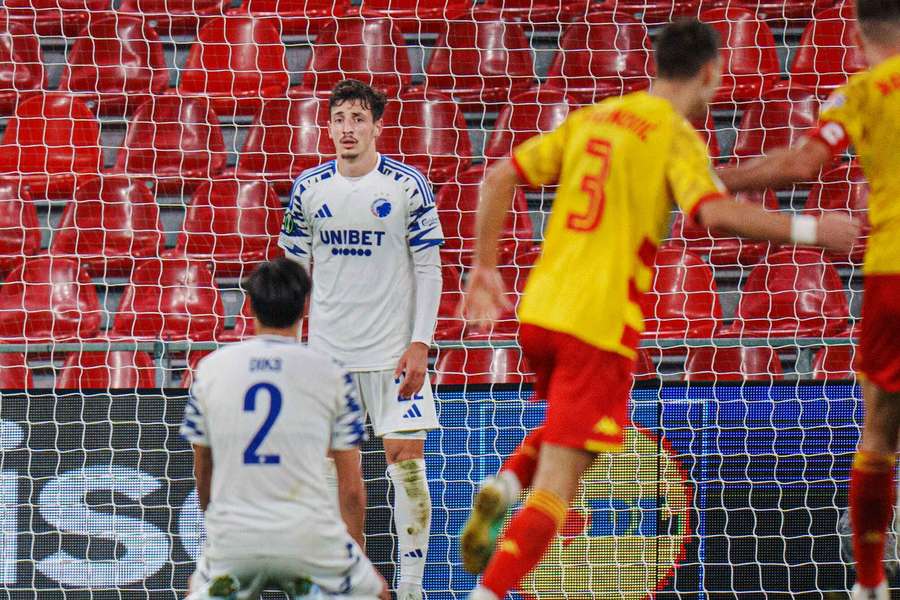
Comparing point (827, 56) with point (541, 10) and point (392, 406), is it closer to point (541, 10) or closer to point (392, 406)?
point (541, 10)

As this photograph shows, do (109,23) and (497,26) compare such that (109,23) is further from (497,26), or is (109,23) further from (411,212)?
(411,212)

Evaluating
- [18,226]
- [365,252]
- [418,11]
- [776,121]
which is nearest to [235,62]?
[418,11]

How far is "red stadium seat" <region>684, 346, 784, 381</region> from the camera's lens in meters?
5.65

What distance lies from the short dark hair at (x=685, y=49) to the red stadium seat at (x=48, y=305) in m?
3.68

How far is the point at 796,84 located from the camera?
6590 mm

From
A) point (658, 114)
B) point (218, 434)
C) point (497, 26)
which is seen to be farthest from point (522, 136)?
point (218, 434)

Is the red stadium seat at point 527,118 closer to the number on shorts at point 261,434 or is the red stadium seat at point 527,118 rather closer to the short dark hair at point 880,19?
the short dark hair at point 880,19

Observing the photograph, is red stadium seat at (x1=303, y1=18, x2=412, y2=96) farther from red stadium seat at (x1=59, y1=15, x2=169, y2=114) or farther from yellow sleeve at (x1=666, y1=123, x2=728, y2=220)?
yellow sleeve at (x1=666, y1=123, x2=728, y2=220)

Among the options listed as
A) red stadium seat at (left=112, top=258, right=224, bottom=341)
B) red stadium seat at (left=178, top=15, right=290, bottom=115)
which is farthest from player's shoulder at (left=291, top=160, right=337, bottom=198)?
red stadium seat at (left=178, top=15, right=290, bottom=115)

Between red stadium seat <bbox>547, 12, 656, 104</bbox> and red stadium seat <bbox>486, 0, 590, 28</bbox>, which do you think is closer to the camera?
red stadium seat <bbox>547, 12, 656, 104</bbox>

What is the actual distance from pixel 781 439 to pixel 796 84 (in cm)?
267

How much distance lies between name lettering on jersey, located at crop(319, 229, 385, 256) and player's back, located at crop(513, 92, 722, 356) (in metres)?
1.42

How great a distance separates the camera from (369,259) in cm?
445

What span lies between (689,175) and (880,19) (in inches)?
29.8
